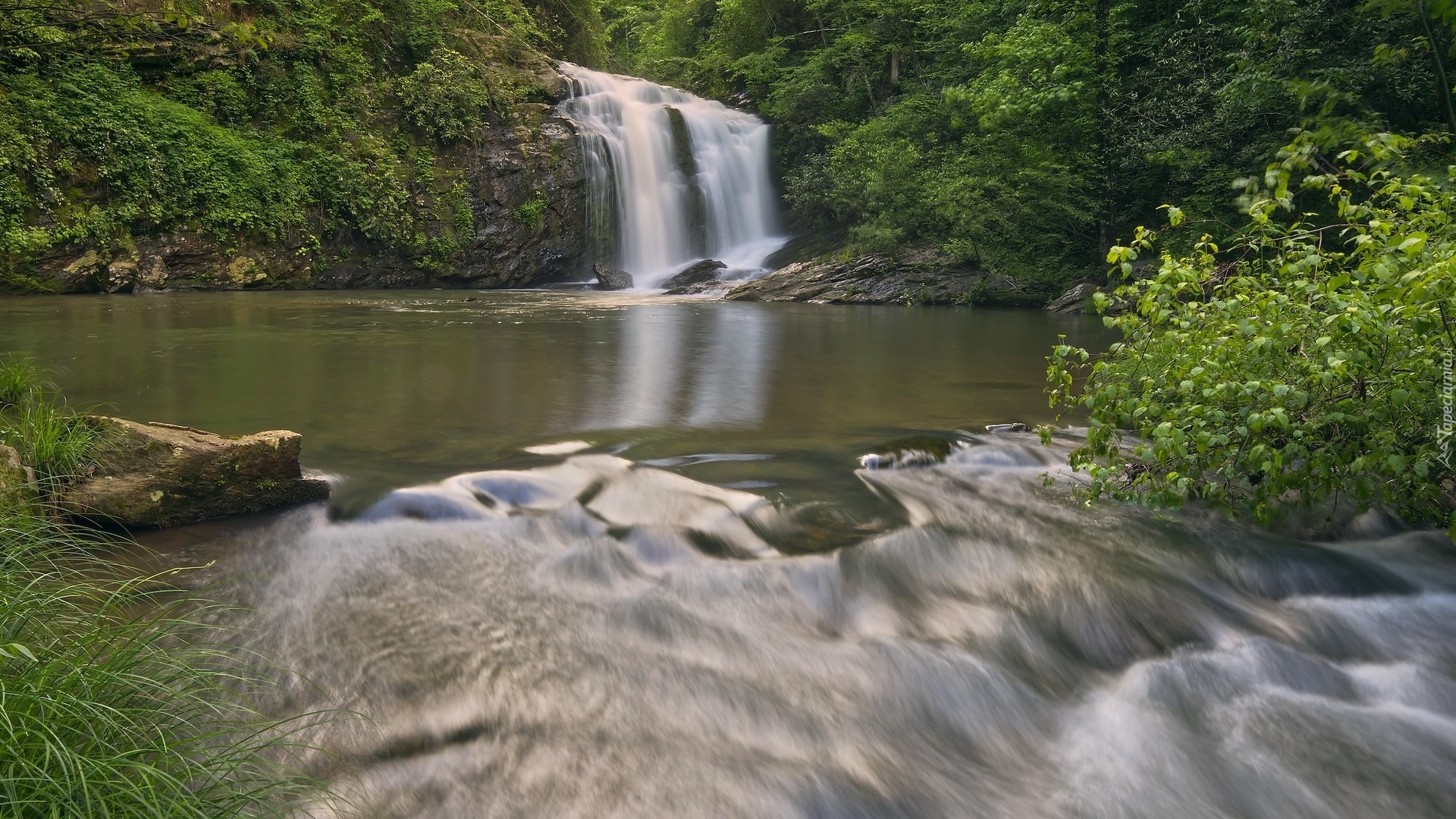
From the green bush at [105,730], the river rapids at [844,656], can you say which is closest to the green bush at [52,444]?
the river rapids at [844,656]

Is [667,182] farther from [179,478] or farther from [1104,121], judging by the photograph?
[179,478]

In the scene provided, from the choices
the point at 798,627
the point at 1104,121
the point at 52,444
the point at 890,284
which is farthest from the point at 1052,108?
the point at 52,444

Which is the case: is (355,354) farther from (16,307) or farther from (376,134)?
(376,134)

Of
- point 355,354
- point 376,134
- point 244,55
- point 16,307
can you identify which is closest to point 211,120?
point 244,55

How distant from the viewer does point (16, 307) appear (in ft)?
43.8

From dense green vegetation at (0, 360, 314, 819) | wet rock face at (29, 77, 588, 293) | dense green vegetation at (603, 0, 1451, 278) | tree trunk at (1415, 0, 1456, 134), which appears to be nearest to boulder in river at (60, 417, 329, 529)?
dense green vegetation at (0, 360, 314, 819)

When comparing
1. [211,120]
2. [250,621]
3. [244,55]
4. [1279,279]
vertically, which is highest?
[244,55]

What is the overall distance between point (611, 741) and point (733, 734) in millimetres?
452

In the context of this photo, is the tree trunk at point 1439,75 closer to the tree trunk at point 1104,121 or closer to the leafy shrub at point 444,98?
the tree trunk at point 1104,121

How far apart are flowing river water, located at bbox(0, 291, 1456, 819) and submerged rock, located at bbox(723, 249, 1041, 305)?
13.2m

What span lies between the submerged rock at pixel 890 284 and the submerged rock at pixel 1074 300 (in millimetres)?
1113

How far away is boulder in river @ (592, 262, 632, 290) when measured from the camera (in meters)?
22.5

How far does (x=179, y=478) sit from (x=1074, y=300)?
57.7 ft

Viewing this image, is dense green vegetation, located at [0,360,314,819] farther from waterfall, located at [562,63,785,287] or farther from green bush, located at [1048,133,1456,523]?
waterfall, located at [562,63,785,287]
